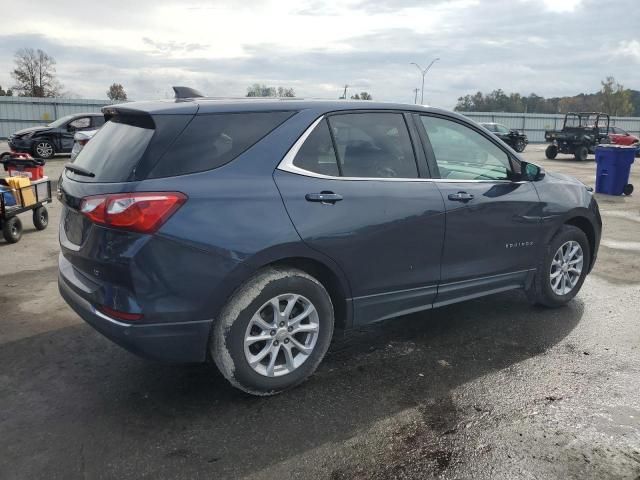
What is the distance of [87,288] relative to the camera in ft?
10.1

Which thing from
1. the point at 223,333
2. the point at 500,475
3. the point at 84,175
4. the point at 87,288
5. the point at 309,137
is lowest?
the point at 500,475

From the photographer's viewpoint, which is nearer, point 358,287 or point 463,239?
point 358,287

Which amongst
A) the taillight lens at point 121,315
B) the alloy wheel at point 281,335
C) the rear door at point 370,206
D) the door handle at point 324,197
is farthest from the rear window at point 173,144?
the alloy wheel at point 281,335

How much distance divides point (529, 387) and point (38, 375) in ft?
10.2

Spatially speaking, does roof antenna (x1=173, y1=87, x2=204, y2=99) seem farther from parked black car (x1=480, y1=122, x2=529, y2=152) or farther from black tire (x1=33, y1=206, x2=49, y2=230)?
parked black car (x1=480, y1=122, x2=529, y2=152)

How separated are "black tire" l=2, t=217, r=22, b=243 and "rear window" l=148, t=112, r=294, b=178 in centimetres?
500

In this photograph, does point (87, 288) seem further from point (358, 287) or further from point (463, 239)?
point (463, 239)

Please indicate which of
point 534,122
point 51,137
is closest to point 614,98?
point 534,122

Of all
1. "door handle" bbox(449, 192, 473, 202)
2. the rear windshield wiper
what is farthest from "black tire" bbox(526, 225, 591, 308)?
the rear windshield wiper

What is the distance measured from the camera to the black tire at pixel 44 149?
1816 cm

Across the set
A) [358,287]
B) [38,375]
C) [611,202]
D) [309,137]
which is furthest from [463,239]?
[611,202]

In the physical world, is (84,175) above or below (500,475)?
above

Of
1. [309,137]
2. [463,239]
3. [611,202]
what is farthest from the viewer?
[611,202]

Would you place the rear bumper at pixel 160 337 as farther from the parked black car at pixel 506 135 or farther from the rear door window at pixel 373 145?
the parked black car at pixel 506 135
